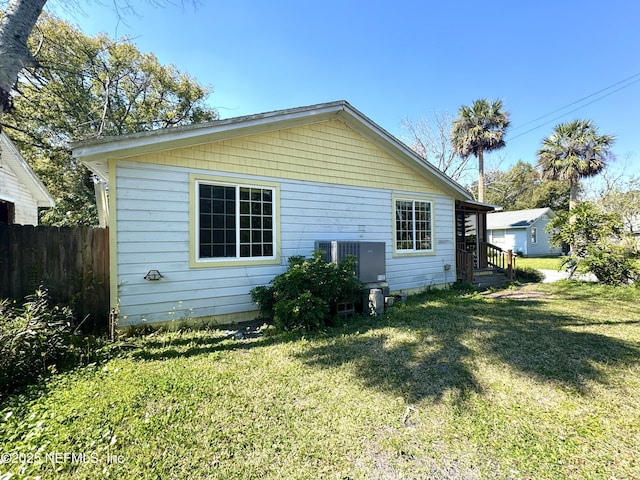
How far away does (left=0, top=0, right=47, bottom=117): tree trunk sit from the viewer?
283 centimetres

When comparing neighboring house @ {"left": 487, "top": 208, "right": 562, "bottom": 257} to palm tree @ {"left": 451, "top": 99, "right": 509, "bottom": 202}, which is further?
neighboring house @ {"left": 487, "top": 208, "right": 562, "bottom": 257}

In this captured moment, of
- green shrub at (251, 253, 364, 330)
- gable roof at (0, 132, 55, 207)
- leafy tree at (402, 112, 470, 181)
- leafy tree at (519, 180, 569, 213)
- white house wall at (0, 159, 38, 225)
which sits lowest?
green shrub at (251, 253, 364, 330)

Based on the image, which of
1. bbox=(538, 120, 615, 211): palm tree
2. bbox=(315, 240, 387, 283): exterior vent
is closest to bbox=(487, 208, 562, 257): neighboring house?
bbox=(538, 120, 615, 211): palm tree

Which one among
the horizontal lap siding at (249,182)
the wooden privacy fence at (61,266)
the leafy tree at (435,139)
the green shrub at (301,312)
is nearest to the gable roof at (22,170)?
the wooden privacy fence at (61,266)

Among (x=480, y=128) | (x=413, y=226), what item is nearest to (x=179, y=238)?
(x=413, y=226)

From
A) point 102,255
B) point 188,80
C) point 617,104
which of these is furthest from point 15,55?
point 617,104

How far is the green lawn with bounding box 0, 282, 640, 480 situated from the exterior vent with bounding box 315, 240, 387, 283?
1991 millimetres

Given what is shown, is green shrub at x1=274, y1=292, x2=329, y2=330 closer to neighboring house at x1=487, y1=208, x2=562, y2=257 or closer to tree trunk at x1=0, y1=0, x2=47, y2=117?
tree trunk at x1=0, y1=0, x2=47, y2=117

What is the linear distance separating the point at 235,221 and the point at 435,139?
2115cm

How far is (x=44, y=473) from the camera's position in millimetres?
1869

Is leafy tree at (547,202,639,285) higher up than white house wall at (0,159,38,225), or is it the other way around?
white house wall at (0,159,38,225)

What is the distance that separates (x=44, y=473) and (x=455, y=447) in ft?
9.59

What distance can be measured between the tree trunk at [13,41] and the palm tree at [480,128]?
23.0 metres

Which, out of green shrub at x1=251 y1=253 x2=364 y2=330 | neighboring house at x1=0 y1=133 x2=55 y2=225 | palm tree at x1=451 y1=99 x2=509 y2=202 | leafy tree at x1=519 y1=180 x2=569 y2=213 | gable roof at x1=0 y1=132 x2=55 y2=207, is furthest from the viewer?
leafy tree at x1=519 y1=180 x2=569 y2=213
